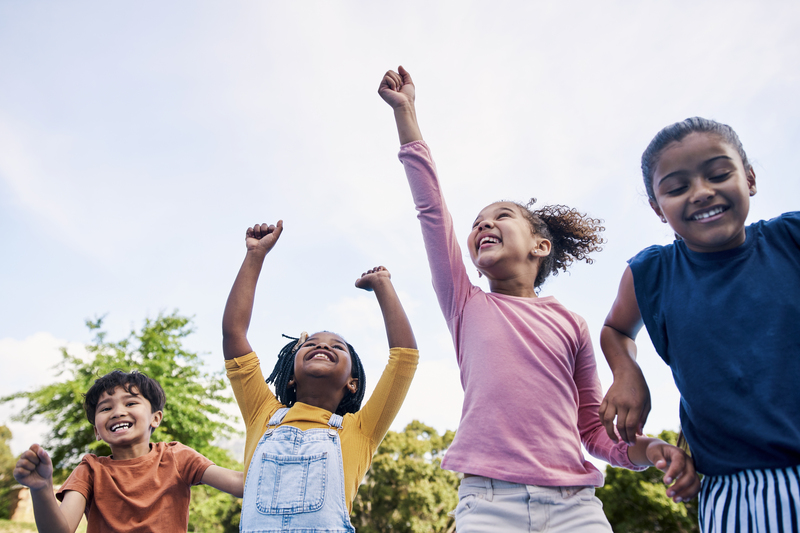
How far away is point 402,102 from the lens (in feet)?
9.05

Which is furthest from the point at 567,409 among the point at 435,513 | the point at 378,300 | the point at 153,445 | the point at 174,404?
the point at 435,513

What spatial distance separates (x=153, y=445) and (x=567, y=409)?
2430 mm

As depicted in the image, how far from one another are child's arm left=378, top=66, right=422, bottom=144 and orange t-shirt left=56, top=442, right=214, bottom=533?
7.23ft

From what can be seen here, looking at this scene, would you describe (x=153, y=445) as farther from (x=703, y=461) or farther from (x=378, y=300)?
(x=703, y=461)

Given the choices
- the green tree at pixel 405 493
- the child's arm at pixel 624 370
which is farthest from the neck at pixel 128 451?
the green tree at pixel 405 493

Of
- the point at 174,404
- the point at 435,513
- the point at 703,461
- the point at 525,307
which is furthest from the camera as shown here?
the point at 435,513

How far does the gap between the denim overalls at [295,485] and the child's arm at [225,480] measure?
13.0 inches

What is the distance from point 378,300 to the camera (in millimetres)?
2938

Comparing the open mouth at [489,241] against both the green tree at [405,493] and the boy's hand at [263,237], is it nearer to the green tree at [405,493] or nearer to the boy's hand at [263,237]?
the boy's hand at [263,237]

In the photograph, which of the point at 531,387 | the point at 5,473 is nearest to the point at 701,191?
the point at 531,387

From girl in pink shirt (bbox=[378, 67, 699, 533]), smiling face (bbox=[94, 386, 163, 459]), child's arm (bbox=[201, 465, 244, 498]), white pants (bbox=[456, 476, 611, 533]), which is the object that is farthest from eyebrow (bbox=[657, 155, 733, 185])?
smiling face (bbox=[94, 386, 163, 459])

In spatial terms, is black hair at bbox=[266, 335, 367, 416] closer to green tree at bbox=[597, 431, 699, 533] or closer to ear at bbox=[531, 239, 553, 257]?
ear at bbox=[531, 239, 553, 257]

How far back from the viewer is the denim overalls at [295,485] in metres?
2.26

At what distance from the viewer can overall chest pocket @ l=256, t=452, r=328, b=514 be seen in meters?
2.29
